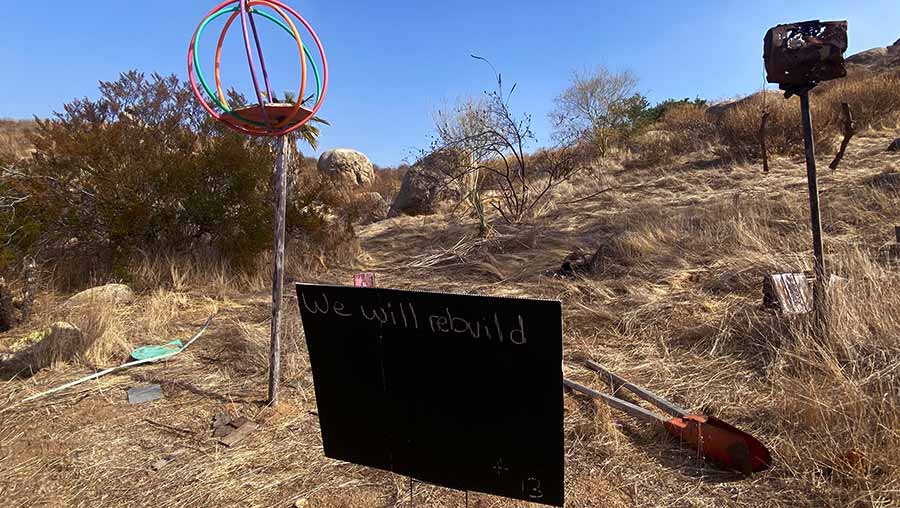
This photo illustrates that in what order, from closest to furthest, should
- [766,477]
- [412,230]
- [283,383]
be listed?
[766,477], [283,383], [412,230]

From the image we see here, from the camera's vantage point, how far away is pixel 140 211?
5.67 m

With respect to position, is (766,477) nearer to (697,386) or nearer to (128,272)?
(697,386)

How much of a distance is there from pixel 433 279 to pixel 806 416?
439cm

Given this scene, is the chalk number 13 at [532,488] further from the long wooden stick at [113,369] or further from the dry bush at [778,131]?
the dry bush at [778,131]

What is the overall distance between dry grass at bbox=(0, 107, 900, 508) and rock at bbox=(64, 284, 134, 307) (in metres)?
0.17

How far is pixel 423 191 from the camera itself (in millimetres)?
12312

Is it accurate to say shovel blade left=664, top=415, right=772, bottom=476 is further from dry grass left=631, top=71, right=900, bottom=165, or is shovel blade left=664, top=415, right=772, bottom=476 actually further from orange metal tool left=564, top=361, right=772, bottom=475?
dry grass left=631, top=71, right=900, bottom=165

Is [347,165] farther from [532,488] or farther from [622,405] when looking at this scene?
[532,488]

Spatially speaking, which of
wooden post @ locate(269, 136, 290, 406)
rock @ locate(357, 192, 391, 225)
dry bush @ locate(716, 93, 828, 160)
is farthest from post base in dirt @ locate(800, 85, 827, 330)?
rock @ locate(357, 192, 391, 225)

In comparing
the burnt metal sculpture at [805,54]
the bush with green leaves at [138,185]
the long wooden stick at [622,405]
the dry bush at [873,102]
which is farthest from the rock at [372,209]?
the dry bush at [873,102]

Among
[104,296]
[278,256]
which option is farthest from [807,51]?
[104,296]

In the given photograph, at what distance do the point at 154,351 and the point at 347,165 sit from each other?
1518 centimetres

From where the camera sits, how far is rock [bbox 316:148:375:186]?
18.0 m

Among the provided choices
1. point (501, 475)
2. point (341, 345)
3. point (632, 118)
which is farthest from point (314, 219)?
point (632, 118)
